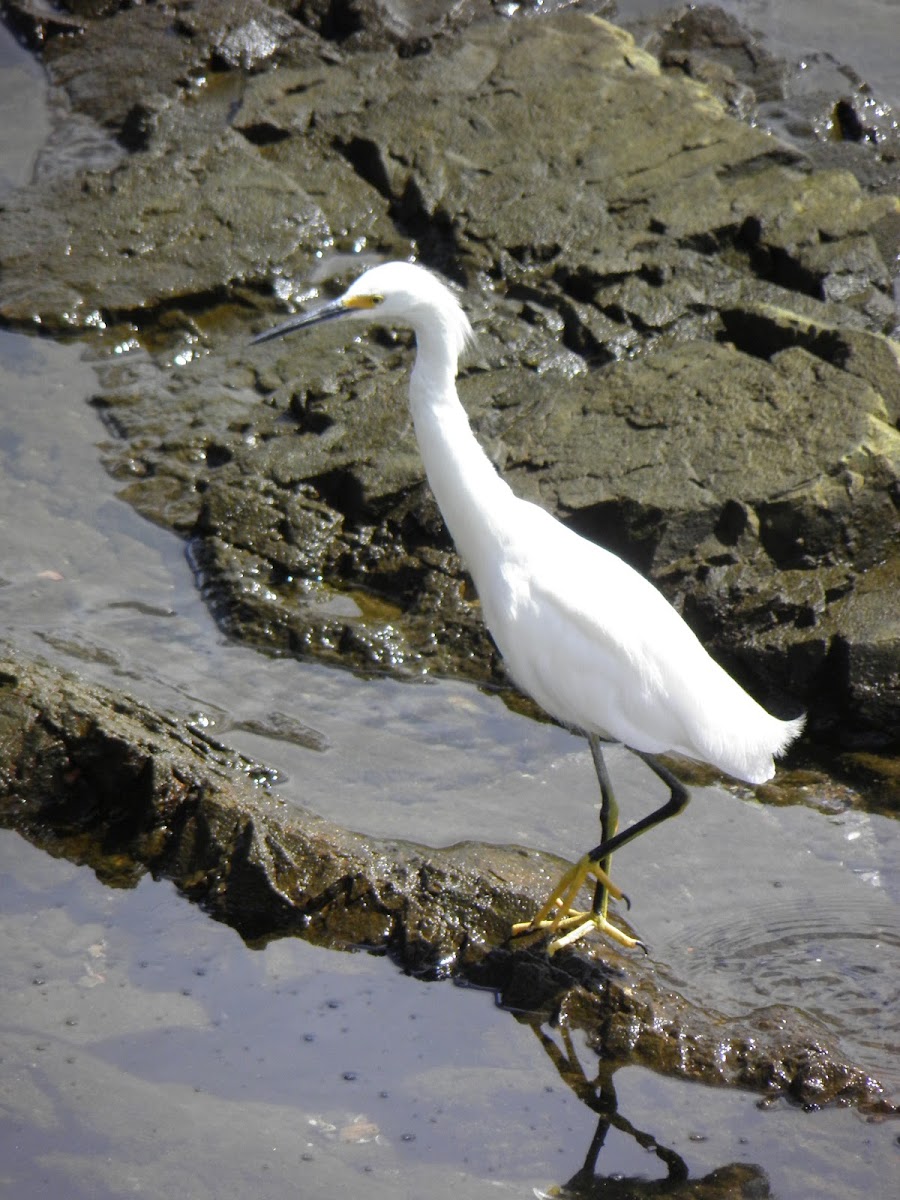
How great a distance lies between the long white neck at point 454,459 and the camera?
4.54 metres

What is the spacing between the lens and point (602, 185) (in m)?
8.00

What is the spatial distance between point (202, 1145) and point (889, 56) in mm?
10199

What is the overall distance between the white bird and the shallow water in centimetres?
42

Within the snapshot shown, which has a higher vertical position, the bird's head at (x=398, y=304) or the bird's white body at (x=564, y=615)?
the bird's head at (x=398, y=304)

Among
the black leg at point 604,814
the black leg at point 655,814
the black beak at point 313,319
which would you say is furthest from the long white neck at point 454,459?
the black leg at point 655,814

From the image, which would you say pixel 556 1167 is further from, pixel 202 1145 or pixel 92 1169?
pixel 92 1169

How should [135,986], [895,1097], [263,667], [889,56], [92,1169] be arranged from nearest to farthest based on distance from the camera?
[92,1169]
[895,1097]
[135,986]
[263,667]
[889,56]

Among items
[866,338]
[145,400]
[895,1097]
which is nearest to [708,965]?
[895,1097]

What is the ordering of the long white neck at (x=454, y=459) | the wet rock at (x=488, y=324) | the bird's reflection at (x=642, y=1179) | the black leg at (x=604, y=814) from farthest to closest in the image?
the wet rock at (x=488, y=324) < the long white neck at (x=454, y=459) < the black leg at (x=604, y=814) < the bird's reflection at (x=642, y=1179)

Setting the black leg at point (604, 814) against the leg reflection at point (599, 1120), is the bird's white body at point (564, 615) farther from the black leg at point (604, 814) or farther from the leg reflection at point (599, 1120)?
the leg reflection at point (599, 1120)

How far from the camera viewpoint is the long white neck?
14.9 feet

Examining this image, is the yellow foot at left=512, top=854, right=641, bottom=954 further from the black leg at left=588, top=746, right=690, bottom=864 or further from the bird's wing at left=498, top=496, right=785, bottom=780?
the bird's wing at left=498, top=496, right=785, bottom=780

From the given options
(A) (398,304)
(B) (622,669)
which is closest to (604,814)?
(B) (622,669)

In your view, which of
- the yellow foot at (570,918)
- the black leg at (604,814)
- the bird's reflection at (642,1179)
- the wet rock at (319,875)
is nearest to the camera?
the bird's reflection at (642,1179)
